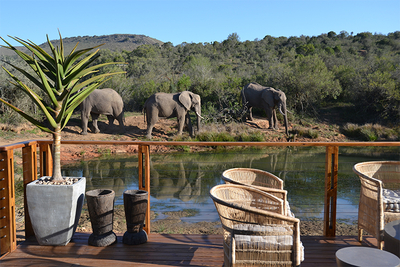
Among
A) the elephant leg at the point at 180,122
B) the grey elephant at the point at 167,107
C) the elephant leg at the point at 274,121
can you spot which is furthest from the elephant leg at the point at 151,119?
the elephant leg at the point at 274,121

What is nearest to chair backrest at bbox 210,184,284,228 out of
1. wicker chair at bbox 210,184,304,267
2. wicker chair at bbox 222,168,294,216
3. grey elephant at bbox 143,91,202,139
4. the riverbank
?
wicker chair at bbox 210,184,304,267

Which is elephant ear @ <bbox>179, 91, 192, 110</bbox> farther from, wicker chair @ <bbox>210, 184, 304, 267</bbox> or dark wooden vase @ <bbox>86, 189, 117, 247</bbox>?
wicker chair @ <bbox>210, 184, 304, 267</bbox>

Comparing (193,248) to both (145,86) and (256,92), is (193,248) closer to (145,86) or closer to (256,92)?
(256,92)

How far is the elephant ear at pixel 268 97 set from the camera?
1467cm

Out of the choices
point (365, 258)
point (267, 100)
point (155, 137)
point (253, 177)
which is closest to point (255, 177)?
point (253, 177)

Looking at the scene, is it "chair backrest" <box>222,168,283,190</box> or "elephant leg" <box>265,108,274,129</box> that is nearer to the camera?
"chair backrest" <box>222,168,283,190</box>

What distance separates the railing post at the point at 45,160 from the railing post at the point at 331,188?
265 cm

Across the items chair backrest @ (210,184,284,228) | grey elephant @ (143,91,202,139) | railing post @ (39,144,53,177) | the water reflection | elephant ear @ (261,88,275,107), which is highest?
elephant ear @ (261,88,275,107)

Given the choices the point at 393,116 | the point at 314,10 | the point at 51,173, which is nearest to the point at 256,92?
the point at 393,116

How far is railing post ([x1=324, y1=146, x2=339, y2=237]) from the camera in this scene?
10.2 ft

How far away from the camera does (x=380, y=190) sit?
8.80ft

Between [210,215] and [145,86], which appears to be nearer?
[210,215]

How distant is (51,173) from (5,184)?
21.2 inches

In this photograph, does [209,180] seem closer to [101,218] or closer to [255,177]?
[255,177]
